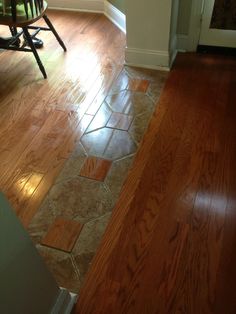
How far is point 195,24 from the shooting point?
233cm

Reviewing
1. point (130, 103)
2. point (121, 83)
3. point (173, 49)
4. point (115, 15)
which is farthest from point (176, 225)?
point (115, 15)

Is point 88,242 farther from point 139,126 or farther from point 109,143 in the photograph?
point 139,126

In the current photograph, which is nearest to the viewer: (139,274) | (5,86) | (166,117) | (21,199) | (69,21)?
(139,274)

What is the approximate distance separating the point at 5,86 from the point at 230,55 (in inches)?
69.7

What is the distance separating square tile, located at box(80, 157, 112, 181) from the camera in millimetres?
1634

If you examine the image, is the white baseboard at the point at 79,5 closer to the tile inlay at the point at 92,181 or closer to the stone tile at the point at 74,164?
the tile inlay at the point at 92,181

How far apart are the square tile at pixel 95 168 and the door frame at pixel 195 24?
1.35 metres

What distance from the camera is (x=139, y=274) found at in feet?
4.10

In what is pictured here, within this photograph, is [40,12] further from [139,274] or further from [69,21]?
[139,274]

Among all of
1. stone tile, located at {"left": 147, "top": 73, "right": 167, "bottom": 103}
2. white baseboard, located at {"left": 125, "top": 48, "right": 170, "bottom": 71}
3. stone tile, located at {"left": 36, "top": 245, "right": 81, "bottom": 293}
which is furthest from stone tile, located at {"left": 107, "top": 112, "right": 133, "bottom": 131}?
stone tile, located at {"left": 36, "top": 245, "right": 81, "bottom": 293}

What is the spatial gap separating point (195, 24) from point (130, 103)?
875 millimetres

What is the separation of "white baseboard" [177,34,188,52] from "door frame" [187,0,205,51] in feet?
0.08

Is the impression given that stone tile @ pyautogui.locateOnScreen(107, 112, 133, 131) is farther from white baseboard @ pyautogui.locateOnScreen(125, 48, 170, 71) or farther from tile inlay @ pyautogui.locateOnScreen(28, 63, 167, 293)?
white baseboard @ pyautogui.locateOnScreen(125, 48, 170, 71)

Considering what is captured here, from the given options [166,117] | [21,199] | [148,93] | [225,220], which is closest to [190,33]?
[148,93]
